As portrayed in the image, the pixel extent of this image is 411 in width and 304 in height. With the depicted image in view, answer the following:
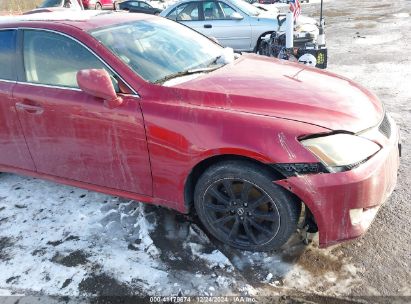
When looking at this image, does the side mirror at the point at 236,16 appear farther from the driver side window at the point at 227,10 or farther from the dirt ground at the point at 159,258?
the dirt ground at the point at 159,258

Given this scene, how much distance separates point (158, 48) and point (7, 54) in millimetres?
1328

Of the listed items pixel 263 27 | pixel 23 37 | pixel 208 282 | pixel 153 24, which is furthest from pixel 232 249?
pixel 263 27

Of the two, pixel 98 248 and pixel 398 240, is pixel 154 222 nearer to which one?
pixel 98 248

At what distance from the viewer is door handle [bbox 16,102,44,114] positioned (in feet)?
10.2

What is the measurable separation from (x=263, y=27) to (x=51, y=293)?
7319 mm

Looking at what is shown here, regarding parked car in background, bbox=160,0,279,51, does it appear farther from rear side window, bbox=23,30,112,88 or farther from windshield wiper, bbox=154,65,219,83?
rear side window, bbox=23,30,112,88

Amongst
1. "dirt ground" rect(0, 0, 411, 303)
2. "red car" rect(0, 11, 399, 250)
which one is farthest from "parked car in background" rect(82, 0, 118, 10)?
"dirt ground" rect(0, 0, 411, 303)

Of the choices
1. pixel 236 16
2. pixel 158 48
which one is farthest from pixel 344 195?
pixel 236 16

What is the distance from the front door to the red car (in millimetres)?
10

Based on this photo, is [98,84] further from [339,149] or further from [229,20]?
[229,20]

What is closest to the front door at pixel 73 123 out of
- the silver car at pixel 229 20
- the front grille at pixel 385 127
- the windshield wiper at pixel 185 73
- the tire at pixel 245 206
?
the windshield wiper at pixel 185 73

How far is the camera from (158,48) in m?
3.23

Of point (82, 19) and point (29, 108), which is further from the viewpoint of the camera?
point (82, 19)

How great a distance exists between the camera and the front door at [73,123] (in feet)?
9.25
